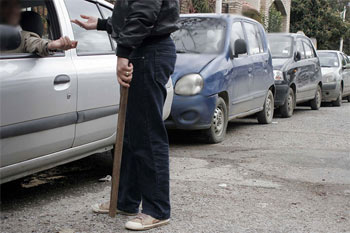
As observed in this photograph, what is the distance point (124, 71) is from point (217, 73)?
3.76 metres

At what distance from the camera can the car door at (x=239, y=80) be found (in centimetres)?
687

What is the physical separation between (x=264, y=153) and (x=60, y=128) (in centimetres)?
332

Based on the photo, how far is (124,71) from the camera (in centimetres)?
265

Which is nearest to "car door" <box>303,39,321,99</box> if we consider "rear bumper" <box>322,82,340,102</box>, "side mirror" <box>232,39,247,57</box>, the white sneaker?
"rear bumper" <box>322,82,340,102</box>

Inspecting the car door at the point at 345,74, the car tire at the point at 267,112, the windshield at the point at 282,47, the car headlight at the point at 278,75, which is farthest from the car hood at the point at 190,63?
the car door at the point at 345,74

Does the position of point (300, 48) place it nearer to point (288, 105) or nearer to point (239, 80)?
point (288, 105)

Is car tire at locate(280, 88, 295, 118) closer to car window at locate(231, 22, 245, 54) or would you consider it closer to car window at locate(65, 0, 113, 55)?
car window at locate(231, 22, 245, 54)

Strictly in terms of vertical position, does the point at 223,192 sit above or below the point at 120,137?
below

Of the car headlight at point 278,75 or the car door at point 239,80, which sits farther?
the car headlight at point 278,75

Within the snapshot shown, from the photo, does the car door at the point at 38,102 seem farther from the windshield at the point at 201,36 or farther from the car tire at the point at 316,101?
the car tire at the point at 316,101

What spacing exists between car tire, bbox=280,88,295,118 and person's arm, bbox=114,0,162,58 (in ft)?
25.3

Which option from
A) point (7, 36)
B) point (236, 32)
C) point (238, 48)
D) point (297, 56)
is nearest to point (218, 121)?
point (238, 48)

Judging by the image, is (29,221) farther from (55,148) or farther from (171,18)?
(171,18)

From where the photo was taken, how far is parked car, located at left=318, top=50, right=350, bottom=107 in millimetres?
13586
